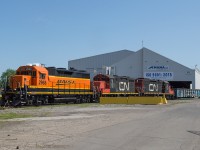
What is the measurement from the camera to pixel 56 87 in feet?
120

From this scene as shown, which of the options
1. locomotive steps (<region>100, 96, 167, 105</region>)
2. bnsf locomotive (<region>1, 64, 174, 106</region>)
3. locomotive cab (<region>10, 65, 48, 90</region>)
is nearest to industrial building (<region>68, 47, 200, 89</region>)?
bnsf locomotive (<region>1, 64, 174, 106</region>)

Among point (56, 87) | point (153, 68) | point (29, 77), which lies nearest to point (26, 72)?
point (29, 77)

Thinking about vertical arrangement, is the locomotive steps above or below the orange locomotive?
below

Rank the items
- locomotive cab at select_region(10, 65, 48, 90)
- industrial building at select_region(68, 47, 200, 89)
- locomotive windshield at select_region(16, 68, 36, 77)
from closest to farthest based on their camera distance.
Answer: locomotive cab at select_region(10, 65, 48, 90) < locomotive windshield at select_region(16, 68, 36, 77) < industrial building at select_region(68, 47, 200, 89)

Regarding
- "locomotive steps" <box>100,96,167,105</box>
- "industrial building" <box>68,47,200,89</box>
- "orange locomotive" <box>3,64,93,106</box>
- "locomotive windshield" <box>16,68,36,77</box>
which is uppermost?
"industrial building" <box>68,47,200,89</box>

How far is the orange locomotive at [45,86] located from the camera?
3203cm

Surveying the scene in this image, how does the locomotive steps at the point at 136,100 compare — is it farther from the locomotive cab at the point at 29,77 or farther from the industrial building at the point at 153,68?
the industrial building at the point at 153,68

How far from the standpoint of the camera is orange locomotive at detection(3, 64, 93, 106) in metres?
32.0

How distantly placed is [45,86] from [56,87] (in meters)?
1.93

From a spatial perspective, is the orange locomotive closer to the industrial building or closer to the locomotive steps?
the locomotive steps

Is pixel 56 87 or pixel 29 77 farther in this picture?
pixel 56 87

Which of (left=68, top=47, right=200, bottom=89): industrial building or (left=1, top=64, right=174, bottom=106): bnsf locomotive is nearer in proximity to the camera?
(left=1, top=64, right=174, bottom=106): bnsf locomotive

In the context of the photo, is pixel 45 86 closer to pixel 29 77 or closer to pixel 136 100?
pixel 29 77

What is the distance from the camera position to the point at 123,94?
51656mm
